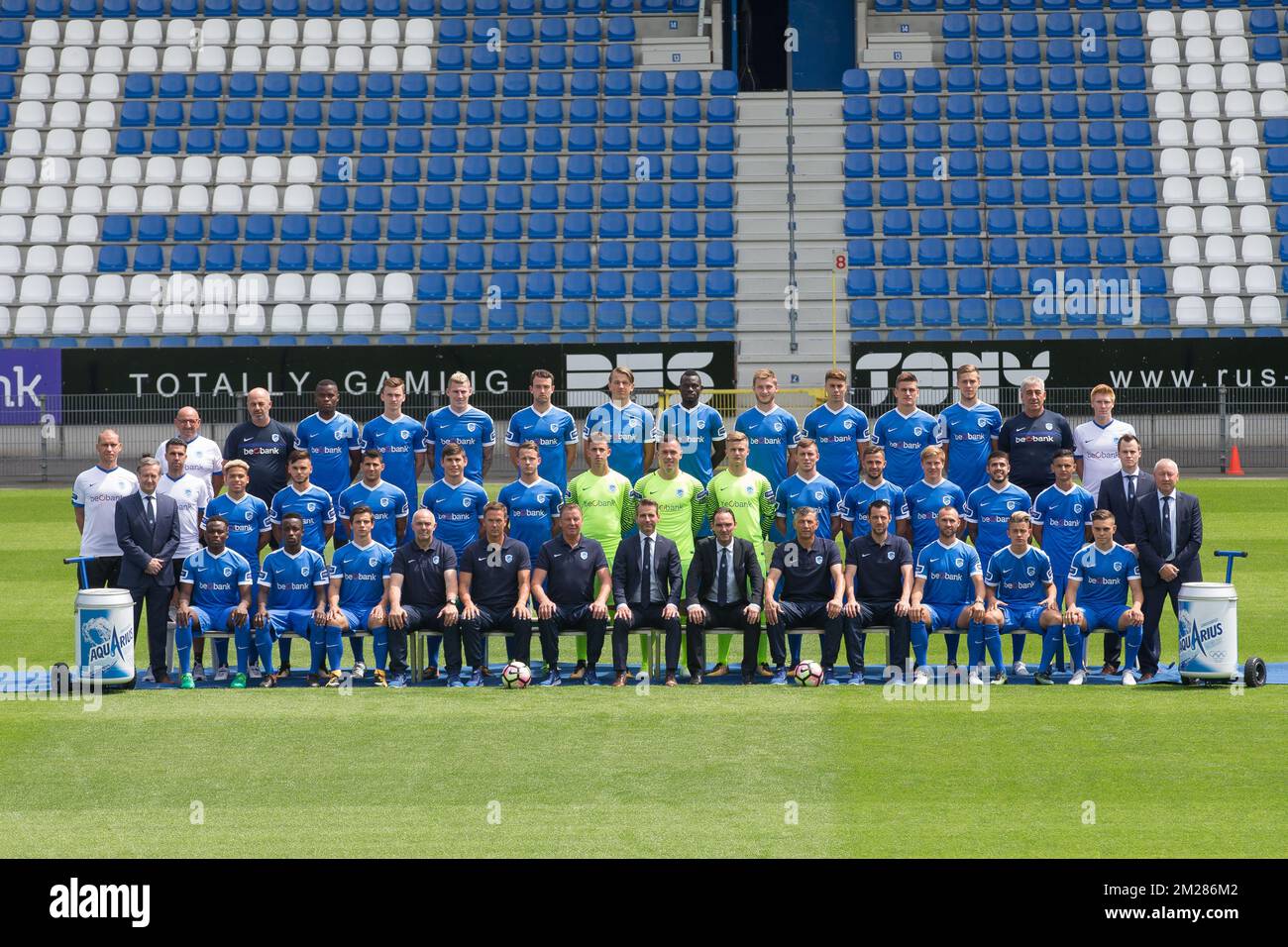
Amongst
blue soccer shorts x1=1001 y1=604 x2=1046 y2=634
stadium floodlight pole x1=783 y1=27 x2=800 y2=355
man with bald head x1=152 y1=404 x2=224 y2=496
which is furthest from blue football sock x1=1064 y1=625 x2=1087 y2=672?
stadium floodlight pole x1=783 y1=27 x2=800 y2=355

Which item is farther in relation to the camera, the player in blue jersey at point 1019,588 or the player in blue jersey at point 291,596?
the player in blue jersey at point 291,596

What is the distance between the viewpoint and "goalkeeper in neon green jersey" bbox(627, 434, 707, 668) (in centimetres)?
1331

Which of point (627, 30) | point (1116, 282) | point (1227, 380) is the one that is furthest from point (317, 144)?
point (1227, 380)

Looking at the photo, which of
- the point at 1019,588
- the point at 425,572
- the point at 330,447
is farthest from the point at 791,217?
the point at 425,572

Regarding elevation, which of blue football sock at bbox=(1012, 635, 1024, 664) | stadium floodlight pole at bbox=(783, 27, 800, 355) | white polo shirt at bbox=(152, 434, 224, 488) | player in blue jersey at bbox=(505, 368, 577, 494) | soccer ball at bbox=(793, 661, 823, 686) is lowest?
soccer ball at bbox=(793, 661, 823, 686)

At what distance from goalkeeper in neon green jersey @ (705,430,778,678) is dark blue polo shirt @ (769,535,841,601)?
0.81ft

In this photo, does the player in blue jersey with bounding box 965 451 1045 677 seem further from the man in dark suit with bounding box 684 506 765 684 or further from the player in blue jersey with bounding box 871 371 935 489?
the man in dark suit with bounding box 684 506 765 684

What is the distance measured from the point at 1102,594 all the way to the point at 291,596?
635 cm

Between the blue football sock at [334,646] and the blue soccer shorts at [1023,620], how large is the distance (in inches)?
203

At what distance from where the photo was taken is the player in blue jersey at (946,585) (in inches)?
506

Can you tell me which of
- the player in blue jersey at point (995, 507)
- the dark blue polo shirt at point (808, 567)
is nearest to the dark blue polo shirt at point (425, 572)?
the dark blue polo shirt at point (808, 567)

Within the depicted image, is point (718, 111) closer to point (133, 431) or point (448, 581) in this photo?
point (133, 431)

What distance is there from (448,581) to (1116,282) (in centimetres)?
2108

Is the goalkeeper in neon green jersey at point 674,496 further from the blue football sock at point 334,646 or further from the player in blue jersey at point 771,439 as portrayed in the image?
the blue football sock at point 334,646
